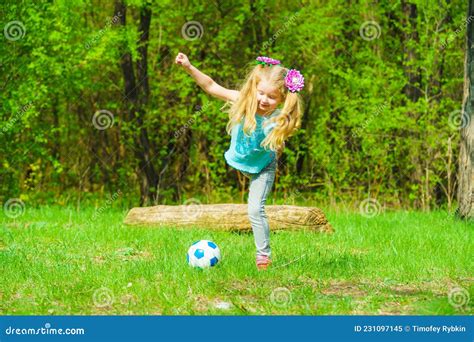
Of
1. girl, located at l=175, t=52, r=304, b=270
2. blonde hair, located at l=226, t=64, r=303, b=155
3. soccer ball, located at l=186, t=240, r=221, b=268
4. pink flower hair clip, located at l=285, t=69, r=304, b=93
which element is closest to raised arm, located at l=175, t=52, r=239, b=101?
girl, located at l=175, t=52, r=304, b=270

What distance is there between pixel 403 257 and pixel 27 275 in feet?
12.9

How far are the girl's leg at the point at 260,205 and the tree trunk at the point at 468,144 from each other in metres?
5.48

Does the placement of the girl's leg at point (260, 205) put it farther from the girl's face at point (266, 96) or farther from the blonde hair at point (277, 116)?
the girl's face at point (266, 96)

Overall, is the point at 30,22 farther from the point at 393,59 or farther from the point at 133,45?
the point at 393,59

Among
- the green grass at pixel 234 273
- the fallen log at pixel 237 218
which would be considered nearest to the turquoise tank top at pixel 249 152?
the green grass at pixel 234 273

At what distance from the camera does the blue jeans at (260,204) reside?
7.59 meters

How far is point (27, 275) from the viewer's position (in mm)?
7445

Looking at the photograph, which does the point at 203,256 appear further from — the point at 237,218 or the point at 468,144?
the point at 468,144

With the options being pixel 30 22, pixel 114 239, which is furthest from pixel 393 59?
pixel 114 239

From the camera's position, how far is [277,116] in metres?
7.47

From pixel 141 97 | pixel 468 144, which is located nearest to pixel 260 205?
pixel 468 144

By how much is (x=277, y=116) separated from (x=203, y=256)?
153 centimetres

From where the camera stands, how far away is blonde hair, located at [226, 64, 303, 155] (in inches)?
288

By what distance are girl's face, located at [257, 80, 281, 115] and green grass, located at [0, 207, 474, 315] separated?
1555 millimetres
